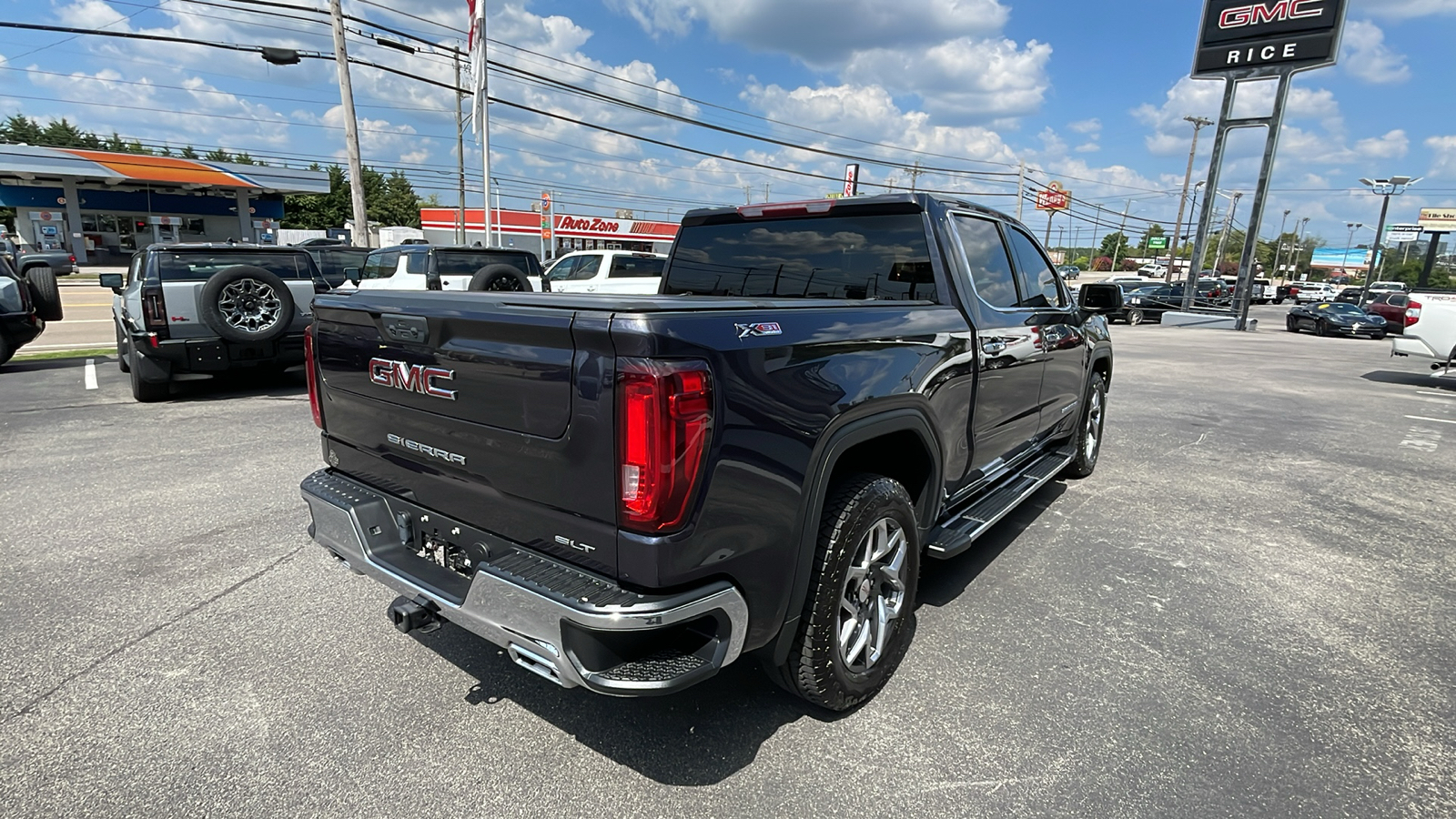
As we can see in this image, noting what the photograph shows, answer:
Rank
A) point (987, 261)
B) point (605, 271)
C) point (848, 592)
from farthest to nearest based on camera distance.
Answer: point (605, 271)
point (987, 261)
point (848, 592)

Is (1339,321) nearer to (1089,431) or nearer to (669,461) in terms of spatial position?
(1089,431)

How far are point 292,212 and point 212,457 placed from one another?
77935 millimetres

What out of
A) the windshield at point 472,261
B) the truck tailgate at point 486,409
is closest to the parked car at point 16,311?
the windshield at point 472,261

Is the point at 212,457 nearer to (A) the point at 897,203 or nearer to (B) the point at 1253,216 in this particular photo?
(A) the point at 897,203

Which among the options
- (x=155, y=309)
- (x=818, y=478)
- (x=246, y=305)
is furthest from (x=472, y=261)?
(x=818, y=478)

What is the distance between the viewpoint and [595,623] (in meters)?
1.88

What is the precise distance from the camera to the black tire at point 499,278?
10.8 meters

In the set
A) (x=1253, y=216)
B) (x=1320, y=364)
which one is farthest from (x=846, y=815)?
(x=1253, y=216)

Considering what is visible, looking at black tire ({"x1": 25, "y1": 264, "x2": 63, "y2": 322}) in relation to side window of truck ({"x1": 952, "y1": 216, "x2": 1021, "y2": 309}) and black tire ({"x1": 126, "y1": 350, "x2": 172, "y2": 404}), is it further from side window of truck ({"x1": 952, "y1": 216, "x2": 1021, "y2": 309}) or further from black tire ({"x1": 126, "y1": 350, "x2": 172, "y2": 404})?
side window of truck ({"x1": 952, "y1": 216, "x2": 1021, "y2": 309})

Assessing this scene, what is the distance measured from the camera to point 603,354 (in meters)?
1.90

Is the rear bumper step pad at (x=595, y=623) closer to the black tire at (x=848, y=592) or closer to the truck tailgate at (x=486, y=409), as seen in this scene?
the truck tailgate at (x=486, y=409)

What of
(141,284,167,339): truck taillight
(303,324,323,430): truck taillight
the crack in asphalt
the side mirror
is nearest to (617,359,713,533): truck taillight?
(303,324,323,430): truck taillight

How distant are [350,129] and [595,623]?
19936 mm

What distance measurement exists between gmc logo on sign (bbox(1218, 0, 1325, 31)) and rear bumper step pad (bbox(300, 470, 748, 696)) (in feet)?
100
